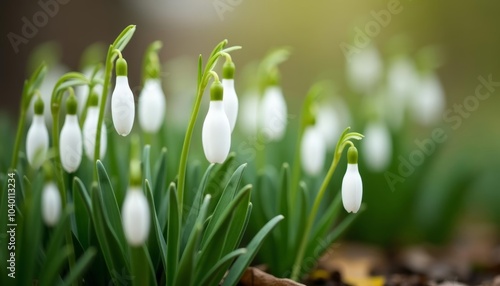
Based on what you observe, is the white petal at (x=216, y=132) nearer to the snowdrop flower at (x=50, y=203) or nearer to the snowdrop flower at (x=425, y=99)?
the snowdrop flower at (x=50, y=203)

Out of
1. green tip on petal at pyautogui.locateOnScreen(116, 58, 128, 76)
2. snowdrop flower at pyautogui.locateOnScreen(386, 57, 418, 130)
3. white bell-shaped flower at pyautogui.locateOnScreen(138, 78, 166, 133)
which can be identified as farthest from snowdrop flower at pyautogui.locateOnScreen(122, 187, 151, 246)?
snowdrop flower at pyautogui.locateOnScreen(386, 57, 418, 130)

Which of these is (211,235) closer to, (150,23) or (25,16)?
(25,16)

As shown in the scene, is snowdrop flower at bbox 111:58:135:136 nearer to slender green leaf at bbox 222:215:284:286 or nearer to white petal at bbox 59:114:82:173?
white petal at bbox 59:114:82:173

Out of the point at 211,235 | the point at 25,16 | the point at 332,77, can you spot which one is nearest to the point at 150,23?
the point at 25,16

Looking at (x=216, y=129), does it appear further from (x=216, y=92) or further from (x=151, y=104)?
(x=151, y=104)

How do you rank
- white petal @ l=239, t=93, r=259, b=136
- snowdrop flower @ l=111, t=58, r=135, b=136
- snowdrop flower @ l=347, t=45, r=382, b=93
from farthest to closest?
snowdrop flower @ l=347, t=45, r=382, b=93 → white petal @ l=239, t=93, r=259, b=136 → snowdrop flower @ l=111, t=58, r=135, b=136

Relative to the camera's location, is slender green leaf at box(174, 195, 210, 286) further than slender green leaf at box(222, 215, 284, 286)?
No

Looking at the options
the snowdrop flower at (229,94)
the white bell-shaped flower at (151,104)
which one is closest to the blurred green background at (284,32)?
the white bell-shaped flower at (151,104)

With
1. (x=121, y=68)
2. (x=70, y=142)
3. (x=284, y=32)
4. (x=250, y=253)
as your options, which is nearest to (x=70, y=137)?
(x=70, y=142)
